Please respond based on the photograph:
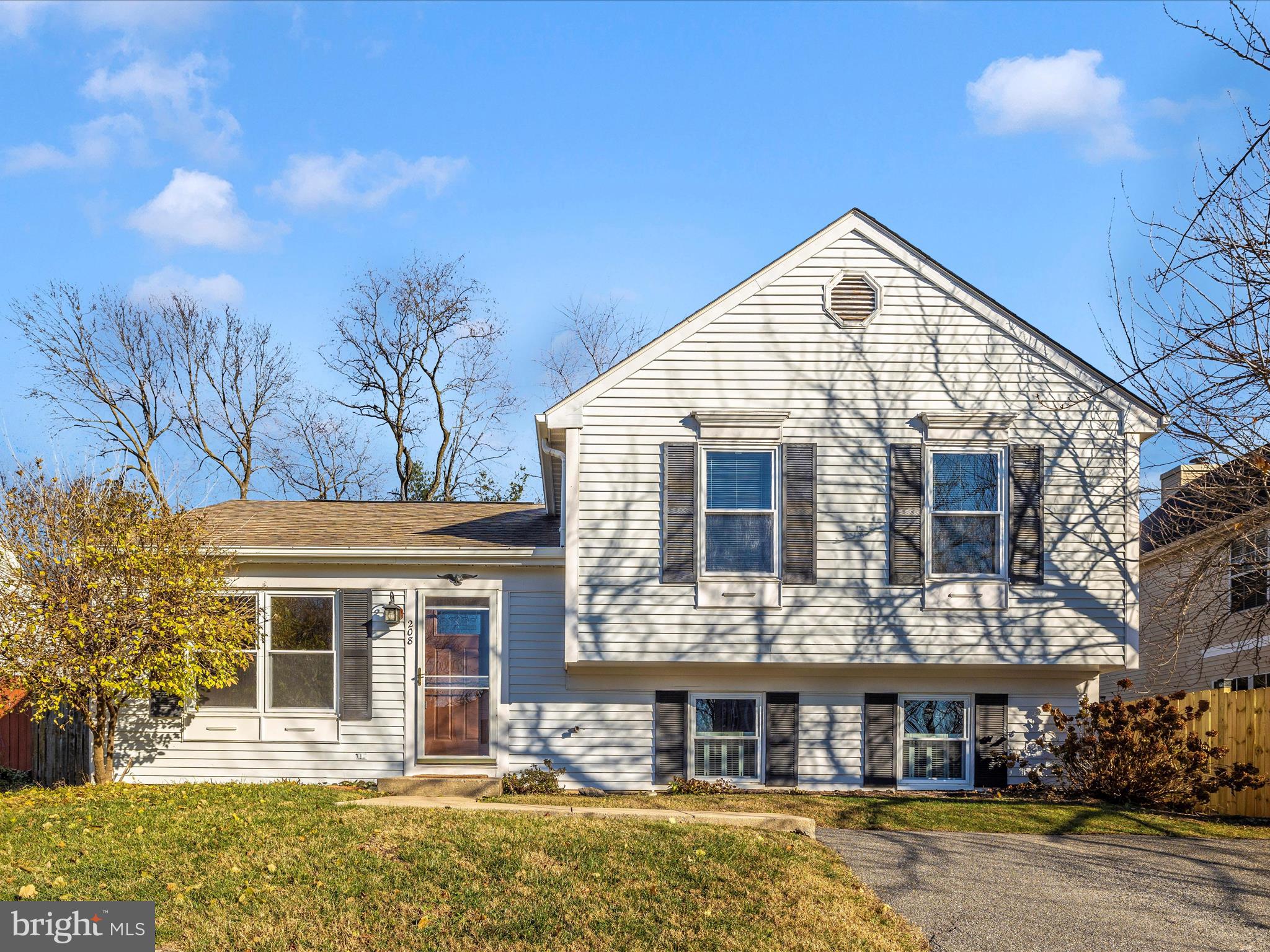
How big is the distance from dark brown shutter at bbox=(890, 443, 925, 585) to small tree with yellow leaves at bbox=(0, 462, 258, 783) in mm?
8155

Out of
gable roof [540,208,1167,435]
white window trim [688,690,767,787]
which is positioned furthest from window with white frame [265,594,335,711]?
white window trim [688,690,767,787]

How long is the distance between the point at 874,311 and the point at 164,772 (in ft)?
35.2

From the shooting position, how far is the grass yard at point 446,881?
22.2 ft

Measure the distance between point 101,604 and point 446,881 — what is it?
282 inches

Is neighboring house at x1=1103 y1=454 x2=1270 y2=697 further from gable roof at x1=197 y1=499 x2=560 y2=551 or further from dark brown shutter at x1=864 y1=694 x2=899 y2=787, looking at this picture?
gable roof at x1=197 y1=499 x2=560 y2=551

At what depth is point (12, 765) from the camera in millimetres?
15570

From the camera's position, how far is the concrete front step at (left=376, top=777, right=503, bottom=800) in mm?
12680

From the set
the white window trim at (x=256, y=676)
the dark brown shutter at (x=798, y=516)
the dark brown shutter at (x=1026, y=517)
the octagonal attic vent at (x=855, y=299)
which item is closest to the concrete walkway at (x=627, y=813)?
the dark brown shutter at (x=798, y=516)

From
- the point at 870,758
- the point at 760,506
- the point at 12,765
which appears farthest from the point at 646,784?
the point at 12,765

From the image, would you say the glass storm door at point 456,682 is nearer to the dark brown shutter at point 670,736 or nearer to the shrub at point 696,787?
the dark brown shutter at point 670,736

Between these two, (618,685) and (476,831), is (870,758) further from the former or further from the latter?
(476,831)

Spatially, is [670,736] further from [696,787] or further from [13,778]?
[13,778]

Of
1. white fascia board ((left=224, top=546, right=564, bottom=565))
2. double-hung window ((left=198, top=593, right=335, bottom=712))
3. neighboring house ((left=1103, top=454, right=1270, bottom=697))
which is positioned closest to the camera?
neighboring house ((left=1103, top=454, right=1270, bottom=697))

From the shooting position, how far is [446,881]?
7605mm
